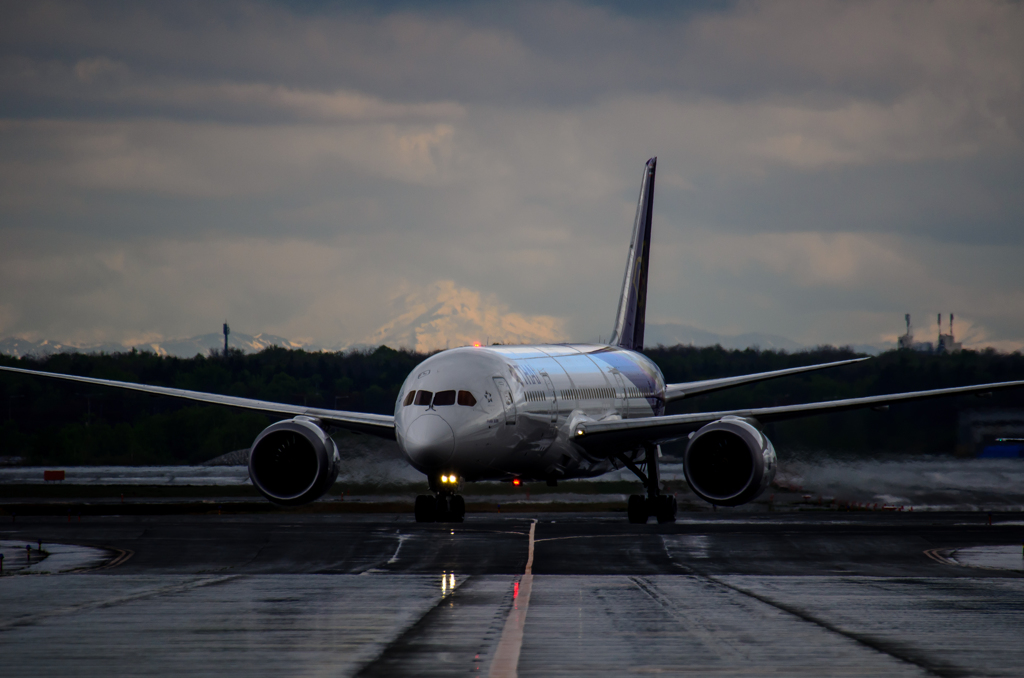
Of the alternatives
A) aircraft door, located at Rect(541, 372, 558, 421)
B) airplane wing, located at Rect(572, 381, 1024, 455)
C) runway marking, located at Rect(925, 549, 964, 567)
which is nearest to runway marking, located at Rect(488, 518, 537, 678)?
runway marking, located at Rect(925, 549, 964, 567)

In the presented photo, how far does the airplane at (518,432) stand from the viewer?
107 ft

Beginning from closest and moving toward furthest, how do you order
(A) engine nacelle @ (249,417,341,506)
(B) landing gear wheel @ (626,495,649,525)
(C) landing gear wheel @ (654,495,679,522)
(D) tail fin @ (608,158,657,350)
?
(A) engine nacelle @ (249,417,341,506)
(B) landing gear wheel @ (626,495,649,525)
(C) landing gear wheel @ (654,495,679,522)
(D) tail fin @ (608,158,657,350)

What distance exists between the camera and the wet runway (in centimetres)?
1224

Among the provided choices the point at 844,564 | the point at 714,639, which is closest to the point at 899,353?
the point at 844,564

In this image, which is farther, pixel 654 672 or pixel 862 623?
pixel 862 623

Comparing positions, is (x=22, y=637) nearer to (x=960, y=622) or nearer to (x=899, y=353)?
(x=960, y=622)

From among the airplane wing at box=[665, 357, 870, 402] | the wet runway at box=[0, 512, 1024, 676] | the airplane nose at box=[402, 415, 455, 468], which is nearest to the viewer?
the wet runway at box=[0, 512, 1024, 676]

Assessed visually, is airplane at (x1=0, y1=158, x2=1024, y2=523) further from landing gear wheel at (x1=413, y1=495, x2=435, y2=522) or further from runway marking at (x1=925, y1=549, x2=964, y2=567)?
runway marking at (x1=925, y1=549, x2=964, y2=567)

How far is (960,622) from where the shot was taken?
1512 centimetres

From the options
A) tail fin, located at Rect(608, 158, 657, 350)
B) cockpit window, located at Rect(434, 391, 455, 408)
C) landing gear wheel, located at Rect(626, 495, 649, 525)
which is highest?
tail fin, located at Rect(608, 158, 657, 350)

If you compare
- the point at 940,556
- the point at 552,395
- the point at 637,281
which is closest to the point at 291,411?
the point at 552,395

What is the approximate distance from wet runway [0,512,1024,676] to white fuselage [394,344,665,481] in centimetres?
218

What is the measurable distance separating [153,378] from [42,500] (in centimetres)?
4966

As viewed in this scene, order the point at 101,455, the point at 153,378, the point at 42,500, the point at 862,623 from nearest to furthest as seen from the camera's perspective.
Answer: the point at 862,623 → the point at 42,500 → the point at 101,455 → the point at 153,378
